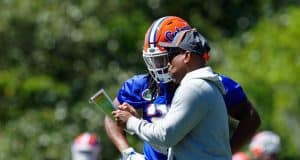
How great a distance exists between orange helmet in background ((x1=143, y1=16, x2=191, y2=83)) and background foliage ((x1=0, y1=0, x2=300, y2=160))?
9.18 meters

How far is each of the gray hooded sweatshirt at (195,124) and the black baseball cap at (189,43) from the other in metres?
0.13

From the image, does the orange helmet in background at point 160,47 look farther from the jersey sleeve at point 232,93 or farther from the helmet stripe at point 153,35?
the jersey sleeve at point 232,93

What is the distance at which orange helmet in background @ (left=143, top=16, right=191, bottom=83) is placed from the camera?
658 cm

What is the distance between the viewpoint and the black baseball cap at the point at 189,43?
6.47 metres

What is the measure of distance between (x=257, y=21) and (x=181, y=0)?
1.32 metres

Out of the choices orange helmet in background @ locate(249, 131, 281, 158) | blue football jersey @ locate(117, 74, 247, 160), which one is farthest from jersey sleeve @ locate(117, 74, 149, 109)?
orange helmet in background @ locate(249, 131, 281, 158)

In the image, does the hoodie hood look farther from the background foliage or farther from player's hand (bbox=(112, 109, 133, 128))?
the background foliage

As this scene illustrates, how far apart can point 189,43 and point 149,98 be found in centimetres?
99

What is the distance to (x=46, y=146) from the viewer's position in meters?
17.0

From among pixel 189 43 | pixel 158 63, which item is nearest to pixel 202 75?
pixel 189 43

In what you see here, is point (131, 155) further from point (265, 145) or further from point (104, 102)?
point (265, 145)

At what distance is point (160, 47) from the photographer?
6629 millimetres

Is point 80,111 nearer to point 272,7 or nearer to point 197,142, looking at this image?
point 272,7

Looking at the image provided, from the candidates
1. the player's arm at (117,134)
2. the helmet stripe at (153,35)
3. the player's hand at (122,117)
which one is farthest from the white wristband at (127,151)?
the helmet stripe at (153,35)
